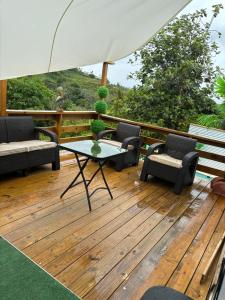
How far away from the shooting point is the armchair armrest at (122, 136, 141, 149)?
162 inches

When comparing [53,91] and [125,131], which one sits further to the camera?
[53,91]

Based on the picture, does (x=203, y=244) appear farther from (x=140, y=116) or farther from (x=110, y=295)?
(x=140, y=116)

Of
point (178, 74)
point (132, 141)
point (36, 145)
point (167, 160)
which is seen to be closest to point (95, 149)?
point (36, 145)

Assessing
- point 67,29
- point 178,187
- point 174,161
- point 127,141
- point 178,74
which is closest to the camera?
point 67,29

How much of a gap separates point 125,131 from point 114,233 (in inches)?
98.2

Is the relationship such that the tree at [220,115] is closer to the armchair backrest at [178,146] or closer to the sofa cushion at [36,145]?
the armchair backrest at [178,146]

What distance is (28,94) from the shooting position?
773 cm

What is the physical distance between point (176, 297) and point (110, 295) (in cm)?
92

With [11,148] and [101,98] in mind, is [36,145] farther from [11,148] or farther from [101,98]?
[101,98]

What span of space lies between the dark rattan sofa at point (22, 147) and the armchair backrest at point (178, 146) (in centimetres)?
188

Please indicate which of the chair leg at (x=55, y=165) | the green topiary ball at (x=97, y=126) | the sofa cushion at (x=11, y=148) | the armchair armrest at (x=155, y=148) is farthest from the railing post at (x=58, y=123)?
the armchair armrest at (x=155, y=148)

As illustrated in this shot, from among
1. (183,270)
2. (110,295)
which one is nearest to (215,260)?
(110,295)

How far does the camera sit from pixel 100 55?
2068 millimetres

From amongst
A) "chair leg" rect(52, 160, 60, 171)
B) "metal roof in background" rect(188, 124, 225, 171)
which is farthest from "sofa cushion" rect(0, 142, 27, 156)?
"metal roof in background" rect(188, 124, 225, 171)
